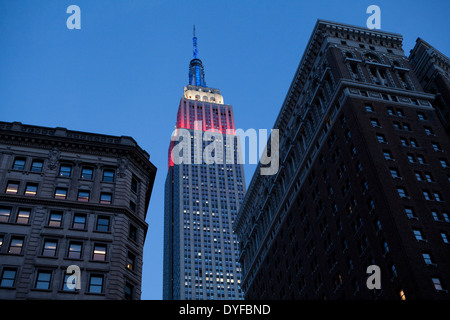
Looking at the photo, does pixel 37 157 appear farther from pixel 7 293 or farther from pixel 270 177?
pixel 270 177

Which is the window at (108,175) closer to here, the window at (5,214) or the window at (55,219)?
the window at (55,219)

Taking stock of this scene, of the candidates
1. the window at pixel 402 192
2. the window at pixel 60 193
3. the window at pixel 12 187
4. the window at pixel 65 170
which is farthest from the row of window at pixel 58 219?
the window at pixel 402 192

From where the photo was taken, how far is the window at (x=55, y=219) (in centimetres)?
5375

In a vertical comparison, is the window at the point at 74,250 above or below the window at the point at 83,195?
below

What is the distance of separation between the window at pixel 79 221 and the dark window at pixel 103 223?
1493 mm

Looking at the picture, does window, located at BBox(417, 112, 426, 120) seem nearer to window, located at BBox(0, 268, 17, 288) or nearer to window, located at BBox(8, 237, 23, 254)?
window, located at BBox(8, 237, 23, 254)

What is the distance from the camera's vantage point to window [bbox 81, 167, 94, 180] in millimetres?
59247

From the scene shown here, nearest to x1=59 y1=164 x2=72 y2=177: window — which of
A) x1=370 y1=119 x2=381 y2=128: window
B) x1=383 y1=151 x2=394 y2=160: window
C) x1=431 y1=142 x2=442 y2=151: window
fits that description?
x1=383 y1=151 x2=394 y2=160: window

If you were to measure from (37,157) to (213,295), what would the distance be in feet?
483

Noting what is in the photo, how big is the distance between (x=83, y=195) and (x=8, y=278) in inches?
483

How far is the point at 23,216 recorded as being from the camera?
5356 cm

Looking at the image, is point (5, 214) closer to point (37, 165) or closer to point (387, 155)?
point (37, 165)
